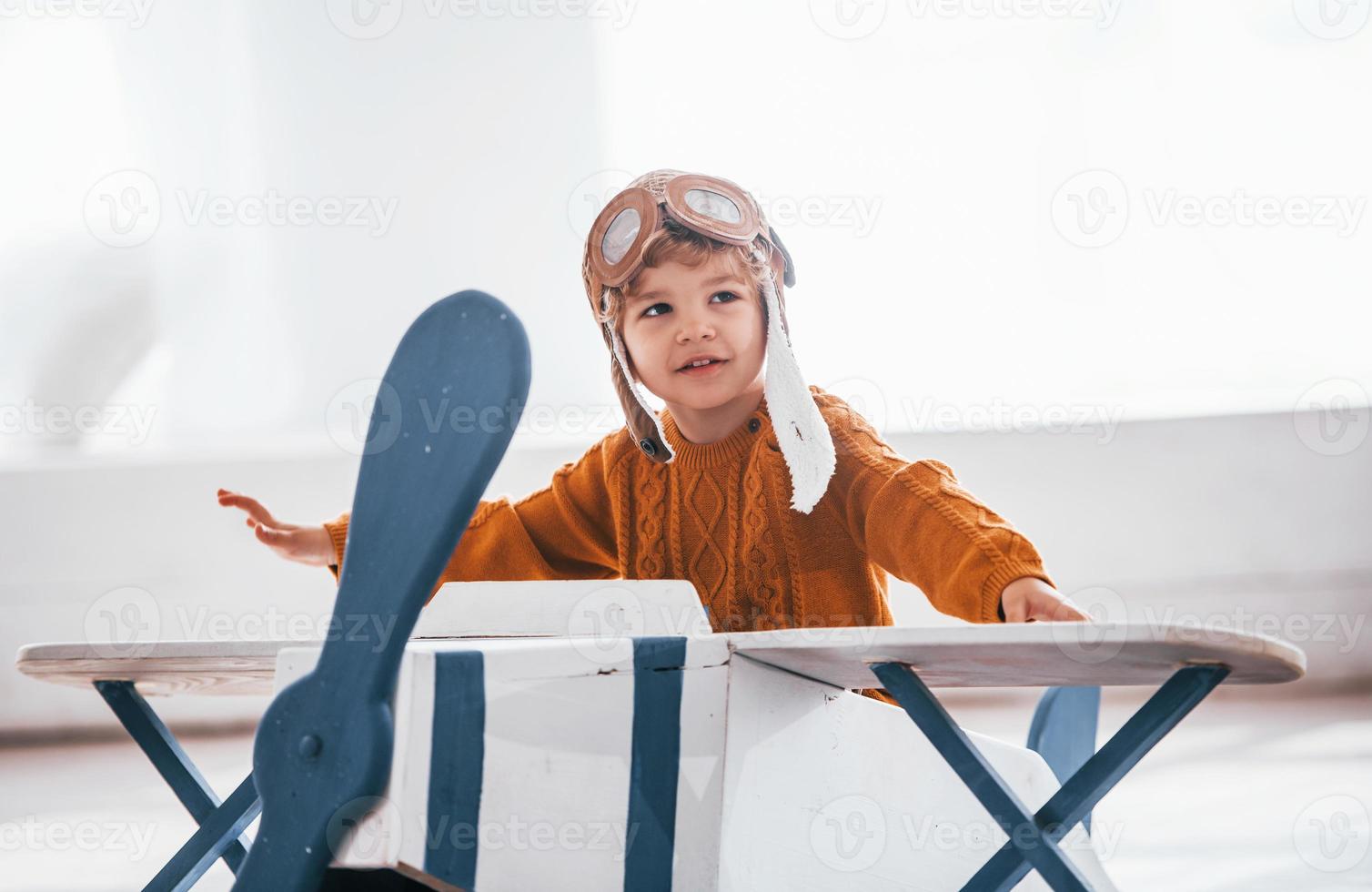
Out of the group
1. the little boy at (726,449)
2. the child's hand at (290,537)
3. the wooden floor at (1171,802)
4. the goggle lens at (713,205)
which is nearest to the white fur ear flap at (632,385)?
the little boy at (726,449)

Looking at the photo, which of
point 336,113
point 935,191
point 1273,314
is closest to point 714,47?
point 935,191

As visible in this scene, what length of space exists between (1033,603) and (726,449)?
0.33m

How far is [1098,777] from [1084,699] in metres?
0.71

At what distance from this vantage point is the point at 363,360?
216 centimetres

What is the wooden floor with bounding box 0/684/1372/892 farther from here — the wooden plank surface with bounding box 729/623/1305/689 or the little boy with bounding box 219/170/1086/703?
the little boy with bounding box 219/170/1086/703

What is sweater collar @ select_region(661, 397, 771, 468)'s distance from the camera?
98cm

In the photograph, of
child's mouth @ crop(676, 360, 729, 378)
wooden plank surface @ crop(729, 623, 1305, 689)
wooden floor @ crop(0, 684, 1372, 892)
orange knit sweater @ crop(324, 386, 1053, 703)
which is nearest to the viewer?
wooden plank surface @ crop(729, 623, 1305, 689)

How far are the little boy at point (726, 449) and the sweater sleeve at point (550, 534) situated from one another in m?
0.03

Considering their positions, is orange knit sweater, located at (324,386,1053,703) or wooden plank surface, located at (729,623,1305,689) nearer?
wooden plank surface, located at (729,623,1305,689)

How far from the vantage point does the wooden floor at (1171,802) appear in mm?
1173

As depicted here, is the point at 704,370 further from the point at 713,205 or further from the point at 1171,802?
the point at 1171,802

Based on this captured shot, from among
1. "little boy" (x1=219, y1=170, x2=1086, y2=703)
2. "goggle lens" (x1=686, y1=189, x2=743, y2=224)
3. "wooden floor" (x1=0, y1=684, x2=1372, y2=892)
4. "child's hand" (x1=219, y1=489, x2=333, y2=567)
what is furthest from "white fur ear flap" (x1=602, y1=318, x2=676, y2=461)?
"wooden floor" (x1=0, y1=684, x2=1372, y2=892)

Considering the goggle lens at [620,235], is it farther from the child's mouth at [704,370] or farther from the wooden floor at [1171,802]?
the wooden floor at [1171,802]

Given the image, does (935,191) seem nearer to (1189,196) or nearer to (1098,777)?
(1189,196)
